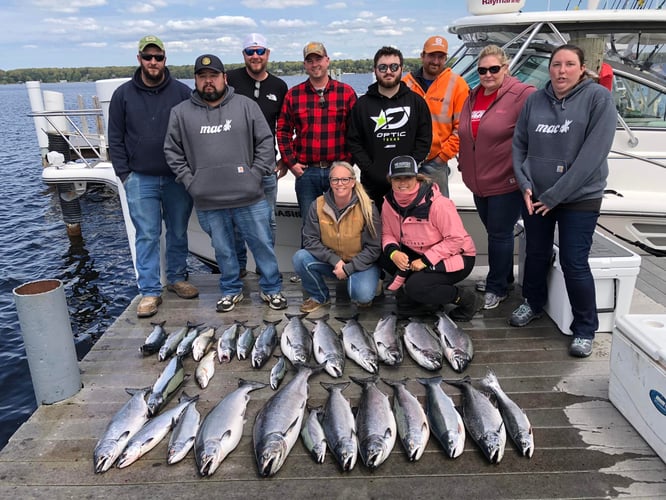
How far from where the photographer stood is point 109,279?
10.2m

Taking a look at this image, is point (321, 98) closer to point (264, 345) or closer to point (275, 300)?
point (275, 300)

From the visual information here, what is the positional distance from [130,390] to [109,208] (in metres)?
13.2

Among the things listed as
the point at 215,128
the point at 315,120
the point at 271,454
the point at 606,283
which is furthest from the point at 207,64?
the point at 606,283

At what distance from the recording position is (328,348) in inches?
147

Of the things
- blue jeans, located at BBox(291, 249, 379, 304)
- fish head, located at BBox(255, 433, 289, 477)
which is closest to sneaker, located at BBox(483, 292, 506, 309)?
blue jeans, located at BBox(291, 249, 379, 304)

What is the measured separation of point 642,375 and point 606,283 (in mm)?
1140

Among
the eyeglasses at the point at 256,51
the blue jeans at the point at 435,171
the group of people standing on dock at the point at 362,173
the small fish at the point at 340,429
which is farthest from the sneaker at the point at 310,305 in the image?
the eyeglasses at the point at 256,51

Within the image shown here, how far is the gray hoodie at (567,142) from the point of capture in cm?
317

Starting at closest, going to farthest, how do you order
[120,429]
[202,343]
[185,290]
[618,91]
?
1. [120,429]
2. [202,343]
3. [185,290]
4. [618,91]

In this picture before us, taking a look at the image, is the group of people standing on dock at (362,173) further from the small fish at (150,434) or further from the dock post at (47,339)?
the small fish at (150,434)

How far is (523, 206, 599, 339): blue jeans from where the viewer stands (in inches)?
133

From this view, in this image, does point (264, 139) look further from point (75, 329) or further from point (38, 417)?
point (75, 329)

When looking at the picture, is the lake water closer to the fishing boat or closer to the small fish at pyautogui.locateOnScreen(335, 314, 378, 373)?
the fishing boat

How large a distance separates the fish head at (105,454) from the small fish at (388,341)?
1.77 metres
